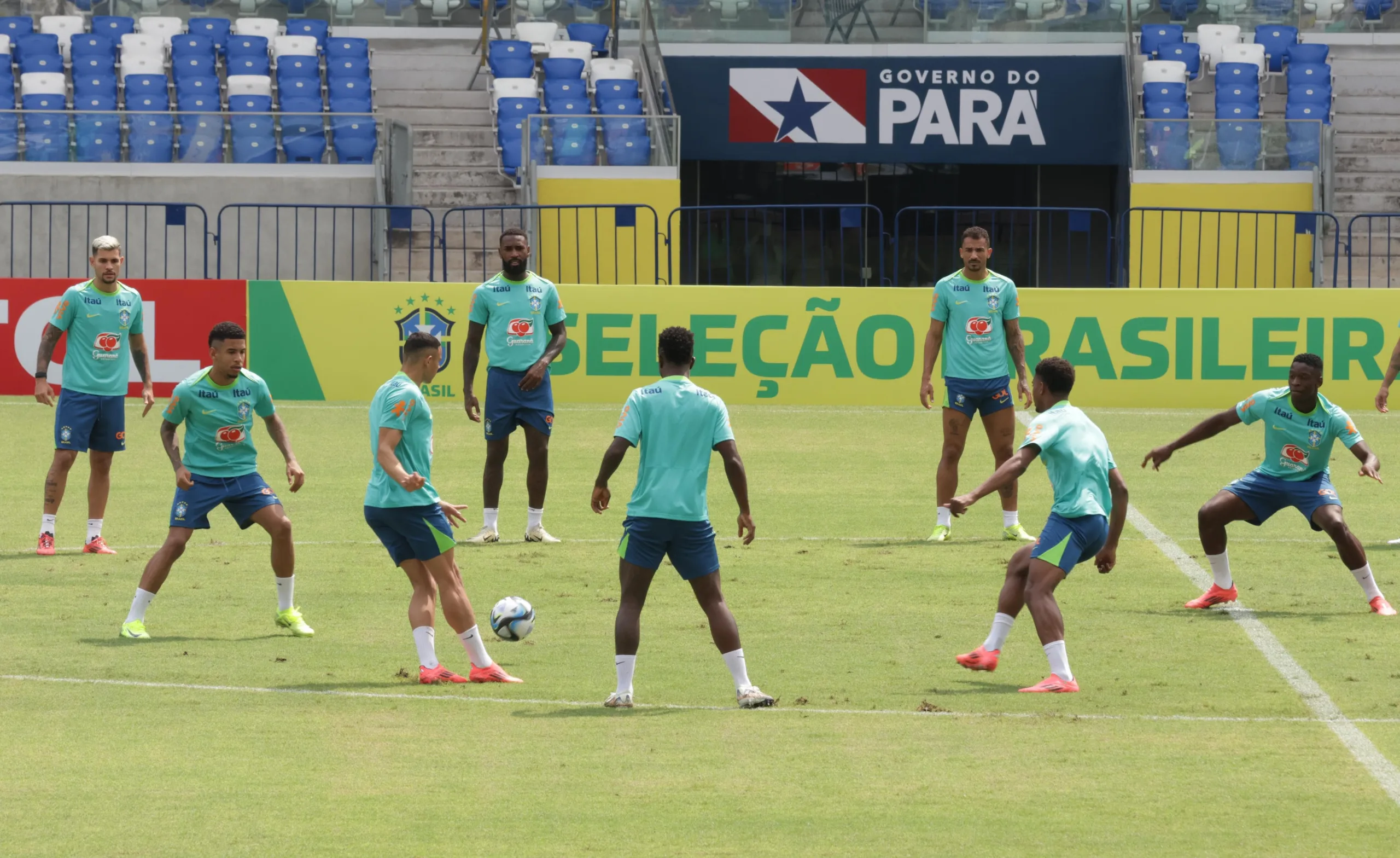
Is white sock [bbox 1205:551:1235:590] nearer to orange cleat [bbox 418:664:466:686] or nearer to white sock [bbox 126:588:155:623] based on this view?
orange cleat [bbox 418:664:466:686]

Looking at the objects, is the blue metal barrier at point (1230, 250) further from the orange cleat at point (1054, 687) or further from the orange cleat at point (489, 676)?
the orange cleat at point (489, 676)

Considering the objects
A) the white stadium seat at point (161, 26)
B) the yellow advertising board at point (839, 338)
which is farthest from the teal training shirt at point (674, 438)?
the white stadium seat at point (161, 26)

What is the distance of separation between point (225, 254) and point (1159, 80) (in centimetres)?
1463

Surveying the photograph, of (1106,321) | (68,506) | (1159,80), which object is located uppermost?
(1159,80)

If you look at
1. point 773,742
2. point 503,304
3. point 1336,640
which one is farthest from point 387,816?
point 503,304

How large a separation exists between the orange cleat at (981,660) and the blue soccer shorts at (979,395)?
4.12 m

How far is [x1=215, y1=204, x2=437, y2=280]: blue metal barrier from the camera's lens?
78.2 feet

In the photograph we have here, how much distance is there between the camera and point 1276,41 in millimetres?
29297

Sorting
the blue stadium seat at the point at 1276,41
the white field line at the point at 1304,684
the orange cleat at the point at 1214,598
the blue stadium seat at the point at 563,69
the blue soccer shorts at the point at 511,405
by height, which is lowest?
the white field line at the point at 1304,684

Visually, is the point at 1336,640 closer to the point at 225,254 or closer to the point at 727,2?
the point at 225,254

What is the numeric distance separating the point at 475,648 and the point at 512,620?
579mm

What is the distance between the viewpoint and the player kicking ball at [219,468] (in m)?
9.45

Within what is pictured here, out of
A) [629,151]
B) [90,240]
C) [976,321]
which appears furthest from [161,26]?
[976,321]

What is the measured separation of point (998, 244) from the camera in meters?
29.8
